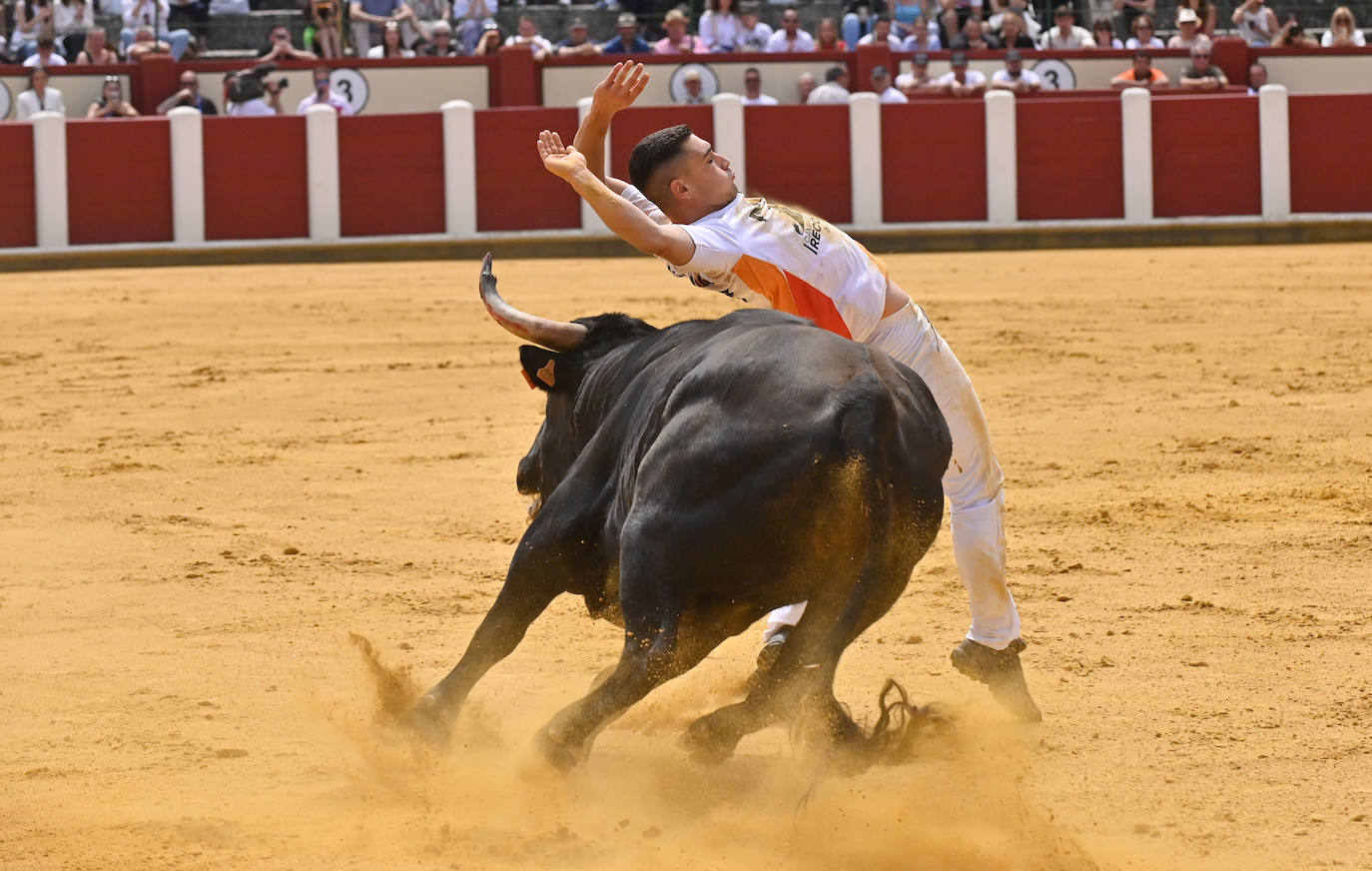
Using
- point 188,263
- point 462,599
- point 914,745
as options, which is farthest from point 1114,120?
point 914,745

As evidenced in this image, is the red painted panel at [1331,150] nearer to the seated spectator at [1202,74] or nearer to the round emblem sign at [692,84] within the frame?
the seated spectator at [1202,74]

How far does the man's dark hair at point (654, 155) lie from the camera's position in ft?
10.7

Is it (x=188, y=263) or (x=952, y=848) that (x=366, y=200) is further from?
(x=952, y=848)

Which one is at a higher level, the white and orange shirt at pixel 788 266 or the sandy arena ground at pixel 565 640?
the white and orange shirt at pixel 788 266

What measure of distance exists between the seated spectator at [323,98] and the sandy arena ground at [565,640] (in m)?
6.55

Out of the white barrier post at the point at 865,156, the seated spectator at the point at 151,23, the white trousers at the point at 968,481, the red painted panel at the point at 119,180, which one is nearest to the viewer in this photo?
the white trousers at the point at 968,481

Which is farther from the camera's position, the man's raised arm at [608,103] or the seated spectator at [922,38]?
the seated spectator at [922,38]

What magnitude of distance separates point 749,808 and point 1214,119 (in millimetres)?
13417

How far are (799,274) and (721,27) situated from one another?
13.3 m

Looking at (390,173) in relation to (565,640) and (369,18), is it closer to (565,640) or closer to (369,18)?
(369,18)

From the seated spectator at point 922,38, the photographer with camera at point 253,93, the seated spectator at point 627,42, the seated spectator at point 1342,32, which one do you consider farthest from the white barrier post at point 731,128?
the seated spectator at point 1342,32

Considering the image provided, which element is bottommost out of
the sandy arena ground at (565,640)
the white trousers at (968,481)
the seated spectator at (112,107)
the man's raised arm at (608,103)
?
the sandy arena ground at (565,640)

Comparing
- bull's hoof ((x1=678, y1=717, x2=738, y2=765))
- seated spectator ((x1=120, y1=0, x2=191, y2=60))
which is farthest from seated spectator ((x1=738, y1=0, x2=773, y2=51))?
bull's hoof ((x1=678, y1=717, x2=738, y2=765))

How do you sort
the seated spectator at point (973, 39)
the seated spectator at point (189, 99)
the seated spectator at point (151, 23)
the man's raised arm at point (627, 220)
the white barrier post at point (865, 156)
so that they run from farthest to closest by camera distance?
the seated spectator at point (151, 23) < the seated spectator at point (973, 39) < the seated spectator at point (189, 99) < the white barrier post at point (865, 156) < the man's raised arm at point (627, 220)
